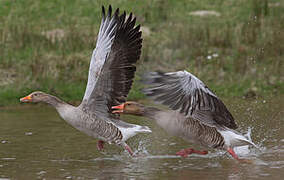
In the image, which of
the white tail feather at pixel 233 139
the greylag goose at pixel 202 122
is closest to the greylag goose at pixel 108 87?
the greylag goose at pixel 202 122

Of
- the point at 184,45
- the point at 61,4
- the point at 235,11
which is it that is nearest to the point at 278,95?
the point at 184,45

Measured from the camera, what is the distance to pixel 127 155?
827cm

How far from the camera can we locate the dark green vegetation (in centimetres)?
1247

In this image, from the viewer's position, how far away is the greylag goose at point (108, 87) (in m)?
8.12

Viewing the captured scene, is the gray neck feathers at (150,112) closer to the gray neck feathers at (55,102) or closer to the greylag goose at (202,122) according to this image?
the greylag goose at (202,122)

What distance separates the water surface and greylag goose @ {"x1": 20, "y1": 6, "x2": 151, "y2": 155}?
0.32 meters

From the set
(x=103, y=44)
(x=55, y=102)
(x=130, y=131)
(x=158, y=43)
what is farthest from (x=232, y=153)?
(x=158, y=43)

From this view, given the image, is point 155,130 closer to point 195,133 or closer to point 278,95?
point 195,133

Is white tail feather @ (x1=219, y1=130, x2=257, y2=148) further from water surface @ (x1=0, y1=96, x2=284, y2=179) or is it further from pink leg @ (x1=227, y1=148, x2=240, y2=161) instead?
water surface @ (x1=0, y1=96, x2=284, y2=179)

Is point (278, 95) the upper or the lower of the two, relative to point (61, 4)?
lower

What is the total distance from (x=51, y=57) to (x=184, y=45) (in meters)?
2.83

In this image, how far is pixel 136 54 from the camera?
8.40 m

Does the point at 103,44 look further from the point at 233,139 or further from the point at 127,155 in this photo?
the point at 233,139

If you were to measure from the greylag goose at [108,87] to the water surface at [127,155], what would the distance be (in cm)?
32
